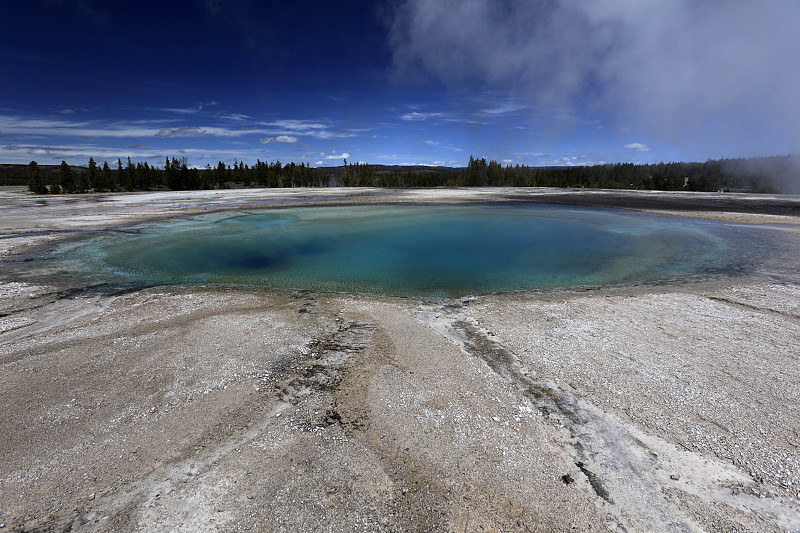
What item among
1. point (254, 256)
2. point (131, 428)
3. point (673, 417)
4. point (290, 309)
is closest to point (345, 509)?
point (131, 428)

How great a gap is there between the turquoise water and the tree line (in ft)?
225

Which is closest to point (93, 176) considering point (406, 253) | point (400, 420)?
point (406, 253)

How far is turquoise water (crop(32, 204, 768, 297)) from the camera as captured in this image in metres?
11.6

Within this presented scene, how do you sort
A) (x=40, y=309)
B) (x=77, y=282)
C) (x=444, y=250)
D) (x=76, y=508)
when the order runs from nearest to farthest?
(x=76, y=508), (x=40, y=309), (x=77, y=282), (x=444, y=250)

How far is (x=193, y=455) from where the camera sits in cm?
404

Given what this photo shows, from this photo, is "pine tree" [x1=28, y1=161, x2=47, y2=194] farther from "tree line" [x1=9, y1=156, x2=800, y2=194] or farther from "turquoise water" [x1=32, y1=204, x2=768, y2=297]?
"turquoise water" [x1=32, y1=204, x2=768, y2=297]

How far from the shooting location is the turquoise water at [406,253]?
11609mm

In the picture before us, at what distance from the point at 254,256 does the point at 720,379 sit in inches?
581

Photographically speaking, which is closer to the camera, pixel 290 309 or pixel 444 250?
pixel 290 309

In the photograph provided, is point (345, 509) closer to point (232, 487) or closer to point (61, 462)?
point (232, 487)

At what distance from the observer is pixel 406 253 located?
1619 centimetres

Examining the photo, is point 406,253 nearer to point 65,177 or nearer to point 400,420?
point 400,420

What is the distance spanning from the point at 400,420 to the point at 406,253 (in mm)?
11826

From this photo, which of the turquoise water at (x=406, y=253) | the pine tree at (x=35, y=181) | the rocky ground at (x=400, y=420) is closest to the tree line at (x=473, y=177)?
the pine tree at (x=35, y=181)
